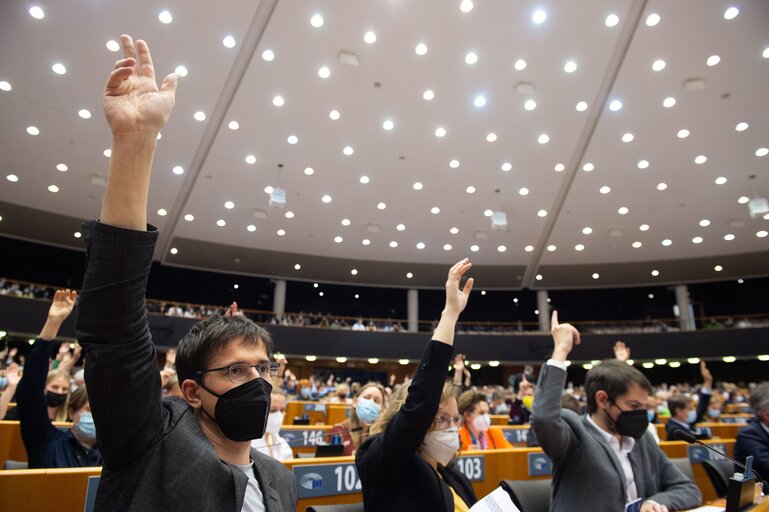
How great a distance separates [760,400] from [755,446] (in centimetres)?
34

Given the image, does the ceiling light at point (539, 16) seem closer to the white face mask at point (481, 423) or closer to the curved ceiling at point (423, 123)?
the curved ceiling at point (423, 123)

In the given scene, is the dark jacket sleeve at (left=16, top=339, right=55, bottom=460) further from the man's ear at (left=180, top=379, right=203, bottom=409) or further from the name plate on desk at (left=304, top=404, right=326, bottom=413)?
the name plate on desk at (left=304, top=404, right=326, bottom=413)

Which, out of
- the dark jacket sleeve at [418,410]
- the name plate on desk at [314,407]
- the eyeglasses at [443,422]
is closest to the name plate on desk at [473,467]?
the eyeglasses at [443,422]

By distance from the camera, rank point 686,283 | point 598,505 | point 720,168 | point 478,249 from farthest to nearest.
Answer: point 686,283
point 478,249
point 720,168
point 598,505

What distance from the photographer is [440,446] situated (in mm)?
2059

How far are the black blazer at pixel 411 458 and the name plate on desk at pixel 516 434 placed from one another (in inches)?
205

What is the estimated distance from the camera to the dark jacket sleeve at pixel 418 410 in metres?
1.76

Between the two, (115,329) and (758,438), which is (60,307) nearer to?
(115,329)

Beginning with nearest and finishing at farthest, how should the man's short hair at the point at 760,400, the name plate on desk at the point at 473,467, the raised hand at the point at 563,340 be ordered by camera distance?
1. the raised hand at the point at 563,340
2. the man's short hair at the point at 760,400
3. the name plate on desk at the point at 473,467

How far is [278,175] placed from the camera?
47.2ft

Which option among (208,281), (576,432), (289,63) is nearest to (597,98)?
(289,63)

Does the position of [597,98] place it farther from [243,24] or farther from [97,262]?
[97,262]

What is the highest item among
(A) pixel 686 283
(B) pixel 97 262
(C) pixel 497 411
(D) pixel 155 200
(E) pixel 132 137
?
(D) pixel 155 200

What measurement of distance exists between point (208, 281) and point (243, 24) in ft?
47.4
